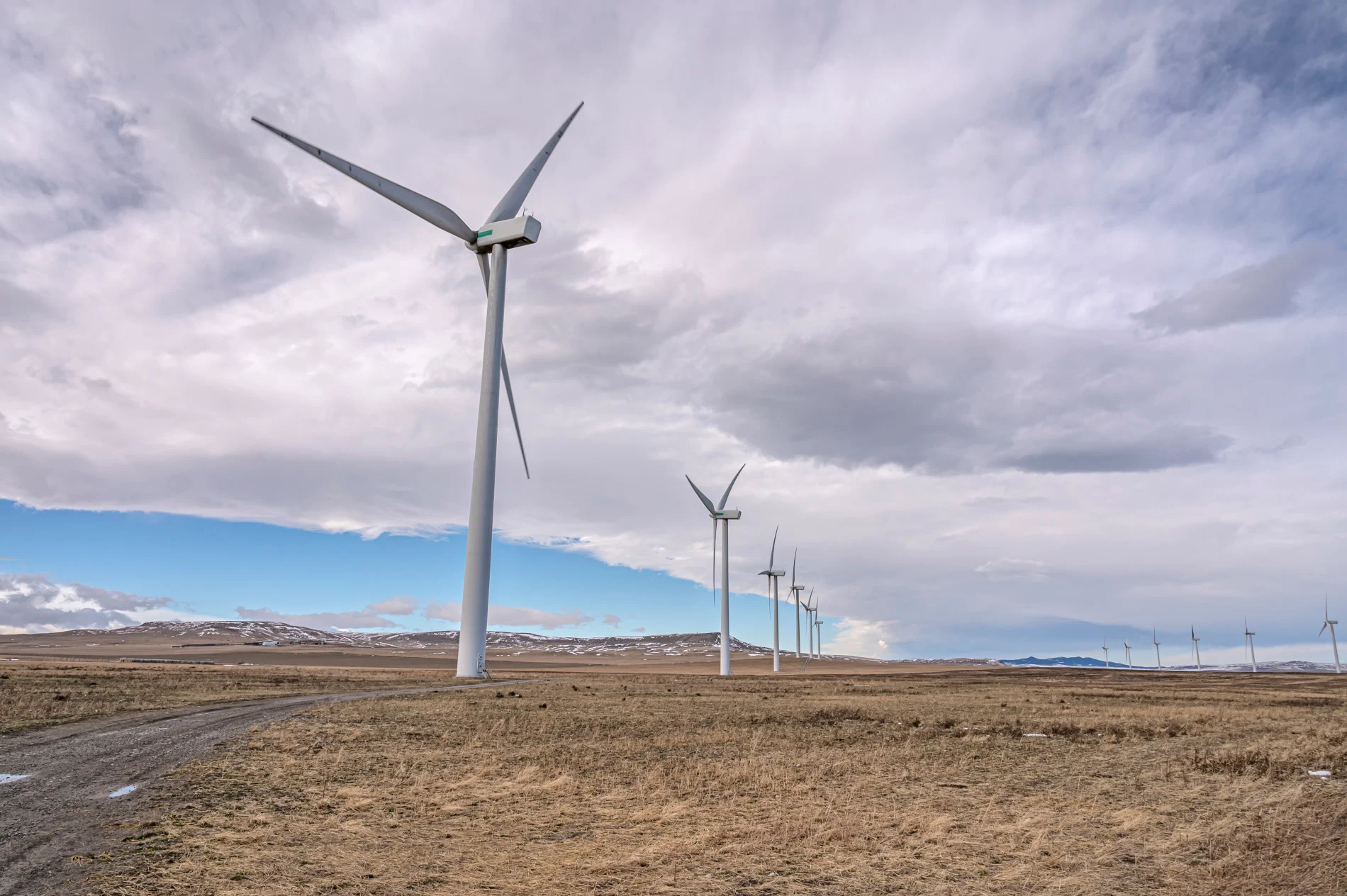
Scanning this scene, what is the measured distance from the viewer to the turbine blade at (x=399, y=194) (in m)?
57.9

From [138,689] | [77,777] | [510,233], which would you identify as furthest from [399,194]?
[77,777]

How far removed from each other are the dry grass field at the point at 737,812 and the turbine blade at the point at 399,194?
40827 millimetres

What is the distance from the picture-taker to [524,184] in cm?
7431

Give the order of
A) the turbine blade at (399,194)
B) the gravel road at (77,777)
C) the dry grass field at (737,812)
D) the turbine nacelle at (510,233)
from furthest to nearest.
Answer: the turbine nacelle at (510,233) < the turbine blade at (399,194) < the dry grass field at (737,812) < the gravel road at (77,777)

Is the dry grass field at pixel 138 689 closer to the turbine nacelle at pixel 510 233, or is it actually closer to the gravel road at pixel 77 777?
the gravel road at pixel 77 777

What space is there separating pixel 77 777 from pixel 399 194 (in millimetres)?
55811

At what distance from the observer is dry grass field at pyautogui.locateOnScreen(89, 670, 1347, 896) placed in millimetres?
12227

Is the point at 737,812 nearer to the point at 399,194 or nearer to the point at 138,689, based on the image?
the point at 138,689

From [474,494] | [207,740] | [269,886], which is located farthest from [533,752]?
[474,494]

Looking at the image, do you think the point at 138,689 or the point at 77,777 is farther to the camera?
the point at 138,689

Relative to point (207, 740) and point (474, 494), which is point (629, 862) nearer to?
point (207, 740)

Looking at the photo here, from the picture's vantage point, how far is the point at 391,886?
11.5m

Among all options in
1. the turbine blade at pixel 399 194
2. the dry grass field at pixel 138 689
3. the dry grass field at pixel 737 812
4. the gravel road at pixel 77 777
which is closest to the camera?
the gravel road at pixel 77 777

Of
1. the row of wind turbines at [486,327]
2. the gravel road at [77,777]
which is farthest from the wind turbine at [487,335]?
the gravel road at [77,777]
